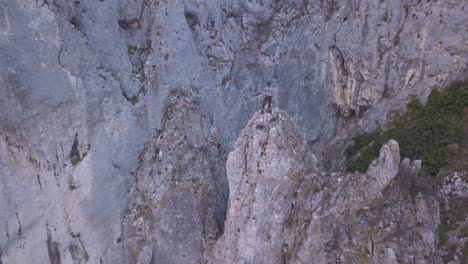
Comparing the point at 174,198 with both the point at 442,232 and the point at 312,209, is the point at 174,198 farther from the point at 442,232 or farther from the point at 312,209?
the point at 442,232

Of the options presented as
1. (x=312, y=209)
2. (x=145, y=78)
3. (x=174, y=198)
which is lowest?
(x=312, y=209)

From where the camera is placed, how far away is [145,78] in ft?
65.0

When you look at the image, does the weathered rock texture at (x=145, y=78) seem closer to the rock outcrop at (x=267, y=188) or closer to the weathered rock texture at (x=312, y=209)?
the rock outcrop at (x=267, y=188)

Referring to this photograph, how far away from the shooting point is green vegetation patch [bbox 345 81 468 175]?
63.4 feet

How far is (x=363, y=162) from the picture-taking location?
19.8 m

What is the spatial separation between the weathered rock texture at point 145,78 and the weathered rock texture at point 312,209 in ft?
12.8

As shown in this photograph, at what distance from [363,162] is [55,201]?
37.4 ft

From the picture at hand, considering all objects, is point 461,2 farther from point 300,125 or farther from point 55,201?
point 55,201

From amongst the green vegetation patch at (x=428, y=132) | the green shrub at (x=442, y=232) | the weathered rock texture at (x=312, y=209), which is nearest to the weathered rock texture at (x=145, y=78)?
the green vegetation patch at (x=428, y=132)

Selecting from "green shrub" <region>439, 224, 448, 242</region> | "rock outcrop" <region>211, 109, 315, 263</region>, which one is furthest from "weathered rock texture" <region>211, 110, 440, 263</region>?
"green shrub" <region>439, 224, 448, 242</region>

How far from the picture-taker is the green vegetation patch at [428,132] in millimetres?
19312

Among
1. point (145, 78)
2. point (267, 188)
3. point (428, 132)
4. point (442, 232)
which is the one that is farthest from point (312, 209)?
point (145, 78)

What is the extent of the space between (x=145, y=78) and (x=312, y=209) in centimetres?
800

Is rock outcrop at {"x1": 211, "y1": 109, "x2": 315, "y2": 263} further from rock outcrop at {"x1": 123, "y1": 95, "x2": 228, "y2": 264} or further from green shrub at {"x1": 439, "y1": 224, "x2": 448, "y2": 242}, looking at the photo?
green shrub at {"x1": 439, "y1": 224, "x2": 448, "y2": 242}
